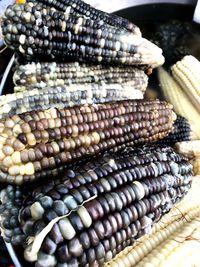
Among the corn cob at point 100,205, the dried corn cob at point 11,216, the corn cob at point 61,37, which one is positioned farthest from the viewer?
the corn cob at point 61,37

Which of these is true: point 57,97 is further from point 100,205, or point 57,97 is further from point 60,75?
point 100,205

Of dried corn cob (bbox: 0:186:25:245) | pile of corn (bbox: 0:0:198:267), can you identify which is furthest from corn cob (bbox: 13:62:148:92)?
dried corn cob (bbox: 0:186:25:245)

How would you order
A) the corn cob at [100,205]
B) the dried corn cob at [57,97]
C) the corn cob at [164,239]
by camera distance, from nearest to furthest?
the corn cob at [100,205]
the corn cob at [164,239]
the dried corn cob at [57,97]

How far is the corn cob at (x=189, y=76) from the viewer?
182 centimetres

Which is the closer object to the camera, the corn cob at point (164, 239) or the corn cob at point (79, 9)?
the corn cob at point (164, 239)

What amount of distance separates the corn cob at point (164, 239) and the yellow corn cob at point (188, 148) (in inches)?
6.9

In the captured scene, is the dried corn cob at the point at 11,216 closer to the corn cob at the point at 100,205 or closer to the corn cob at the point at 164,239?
the corn cob at the point at 100,205

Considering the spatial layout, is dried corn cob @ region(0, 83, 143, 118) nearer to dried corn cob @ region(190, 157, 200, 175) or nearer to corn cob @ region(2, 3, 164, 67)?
corn cob @ region(2, 3, 164, 67)

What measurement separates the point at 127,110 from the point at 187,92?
28.2 inches

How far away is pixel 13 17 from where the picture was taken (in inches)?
54.7

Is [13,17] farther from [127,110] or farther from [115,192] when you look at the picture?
[115,192]

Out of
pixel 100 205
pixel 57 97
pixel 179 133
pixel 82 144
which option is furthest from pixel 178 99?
pixel 100 205

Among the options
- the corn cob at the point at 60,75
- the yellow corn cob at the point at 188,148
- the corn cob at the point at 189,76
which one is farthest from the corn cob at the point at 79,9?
the yellow corn cob at the point at 188,148

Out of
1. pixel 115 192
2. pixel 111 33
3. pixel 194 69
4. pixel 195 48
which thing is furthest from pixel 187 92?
pixel 115 192
